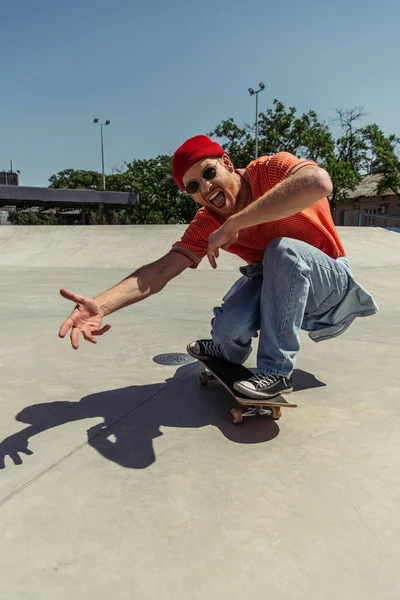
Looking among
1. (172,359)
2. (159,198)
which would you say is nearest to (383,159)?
(159,198)

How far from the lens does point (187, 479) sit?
1472 mm

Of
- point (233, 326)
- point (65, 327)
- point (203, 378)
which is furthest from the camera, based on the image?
point (203, 378)

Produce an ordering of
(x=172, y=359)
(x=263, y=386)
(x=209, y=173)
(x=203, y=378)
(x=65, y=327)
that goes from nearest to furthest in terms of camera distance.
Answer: (x=65, y=327)
(x=263, y=386)
(x=209, y=173)
(x=203, y=378)
(x=172, y=359)

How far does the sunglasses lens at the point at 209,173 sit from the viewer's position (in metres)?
1.96

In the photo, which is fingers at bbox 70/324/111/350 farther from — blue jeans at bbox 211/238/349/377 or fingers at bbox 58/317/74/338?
→ blue jeans at bbox 211/238/349/377

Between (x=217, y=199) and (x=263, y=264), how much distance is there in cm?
36

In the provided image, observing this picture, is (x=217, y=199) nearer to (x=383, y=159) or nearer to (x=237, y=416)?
(x=237, y=416)

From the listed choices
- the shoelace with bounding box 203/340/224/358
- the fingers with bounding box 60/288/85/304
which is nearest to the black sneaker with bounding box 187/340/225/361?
the shoelace with bounding box 203/340/224/358

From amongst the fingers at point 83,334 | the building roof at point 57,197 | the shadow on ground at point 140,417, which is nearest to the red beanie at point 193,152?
the fingers at point 83,334

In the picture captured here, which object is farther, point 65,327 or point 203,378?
point 203,378

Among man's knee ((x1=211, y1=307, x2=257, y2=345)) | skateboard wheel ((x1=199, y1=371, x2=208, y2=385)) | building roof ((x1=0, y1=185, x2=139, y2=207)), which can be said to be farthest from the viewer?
building roof ((x1=0, y1=185, x2=139, y2=207))

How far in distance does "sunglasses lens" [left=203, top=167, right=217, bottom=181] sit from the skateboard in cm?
90

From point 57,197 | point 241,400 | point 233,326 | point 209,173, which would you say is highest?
point 57,197

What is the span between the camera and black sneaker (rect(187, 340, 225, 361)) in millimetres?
2365
